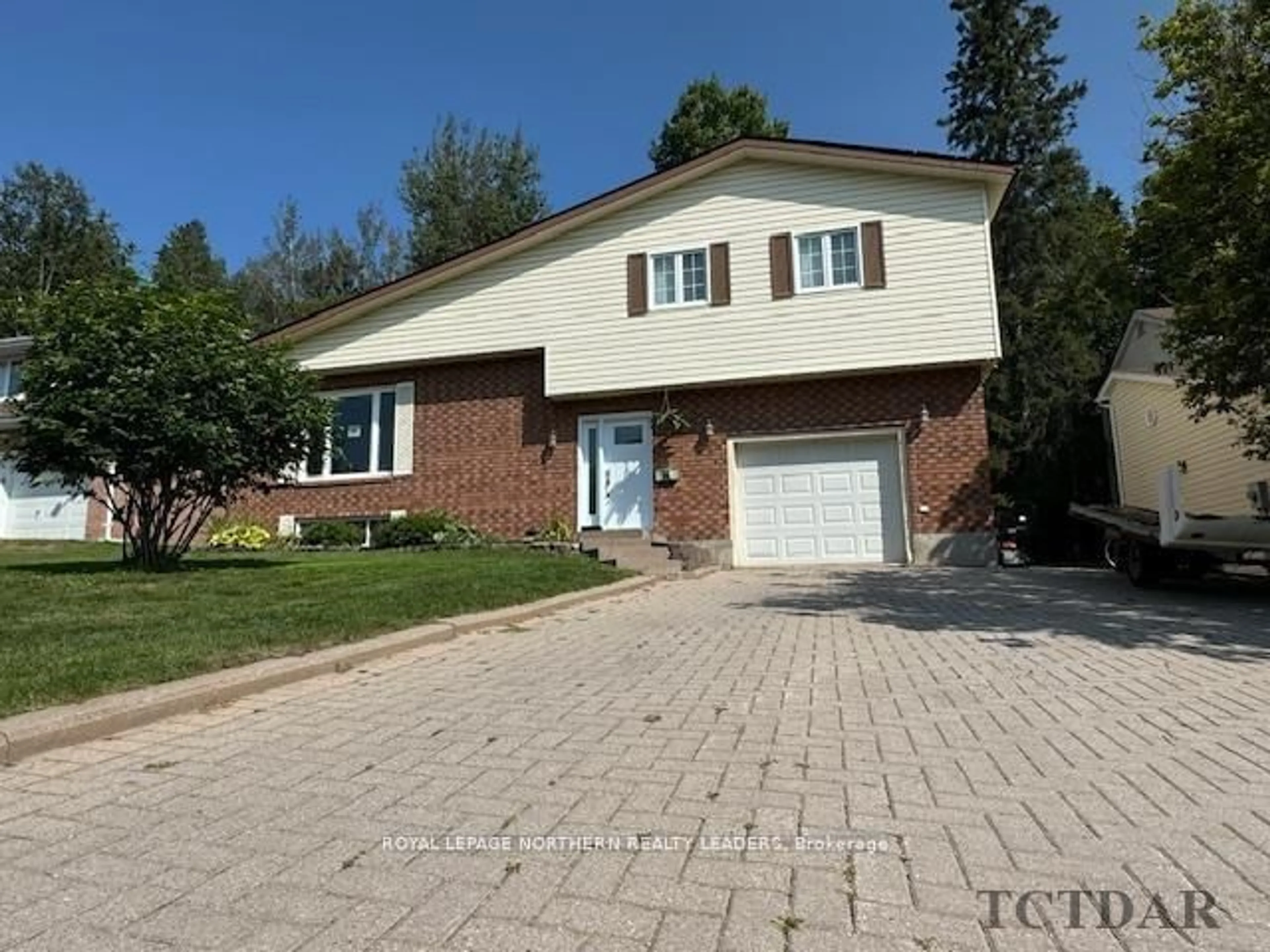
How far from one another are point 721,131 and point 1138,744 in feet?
113

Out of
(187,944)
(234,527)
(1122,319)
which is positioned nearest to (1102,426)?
(1122,319)

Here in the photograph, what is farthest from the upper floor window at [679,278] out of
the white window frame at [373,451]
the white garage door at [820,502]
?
the white window frame at [373,451]

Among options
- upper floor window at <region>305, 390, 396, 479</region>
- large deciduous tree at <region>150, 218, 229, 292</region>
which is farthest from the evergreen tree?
upper floor window at <region>305, 390, 396, 479</region>

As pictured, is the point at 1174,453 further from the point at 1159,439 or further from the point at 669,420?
the point at 669,420

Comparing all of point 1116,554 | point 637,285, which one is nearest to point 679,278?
point 637,285

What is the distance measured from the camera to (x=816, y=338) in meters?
15.6

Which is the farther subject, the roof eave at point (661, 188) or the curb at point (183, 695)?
the roof eave at point (661, 188)

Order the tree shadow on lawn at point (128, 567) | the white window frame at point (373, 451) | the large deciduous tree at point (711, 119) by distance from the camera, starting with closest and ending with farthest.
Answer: the tree shadow on lawn at point (128, 567) < the white window frame at point (373, 451) < the large deciduous tree at point (711, 119)

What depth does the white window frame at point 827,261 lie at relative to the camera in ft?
51.4

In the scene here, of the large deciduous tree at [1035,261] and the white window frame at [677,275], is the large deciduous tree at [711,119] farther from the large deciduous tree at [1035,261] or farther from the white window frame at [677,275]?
the white window frame at [677,275]

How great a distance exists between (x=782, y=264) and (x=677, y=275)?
2.05 metres

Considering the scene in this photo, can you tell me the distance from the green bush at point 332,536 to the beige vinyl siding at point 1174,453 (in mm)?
14868

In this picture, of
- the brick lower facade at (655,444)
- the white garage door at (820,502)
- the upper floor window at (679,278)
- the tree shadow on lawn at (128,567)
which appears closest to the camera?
the tree shadow on lawn at (128,567)

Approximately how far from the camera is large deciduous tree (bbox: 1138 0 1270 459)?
962 cm
